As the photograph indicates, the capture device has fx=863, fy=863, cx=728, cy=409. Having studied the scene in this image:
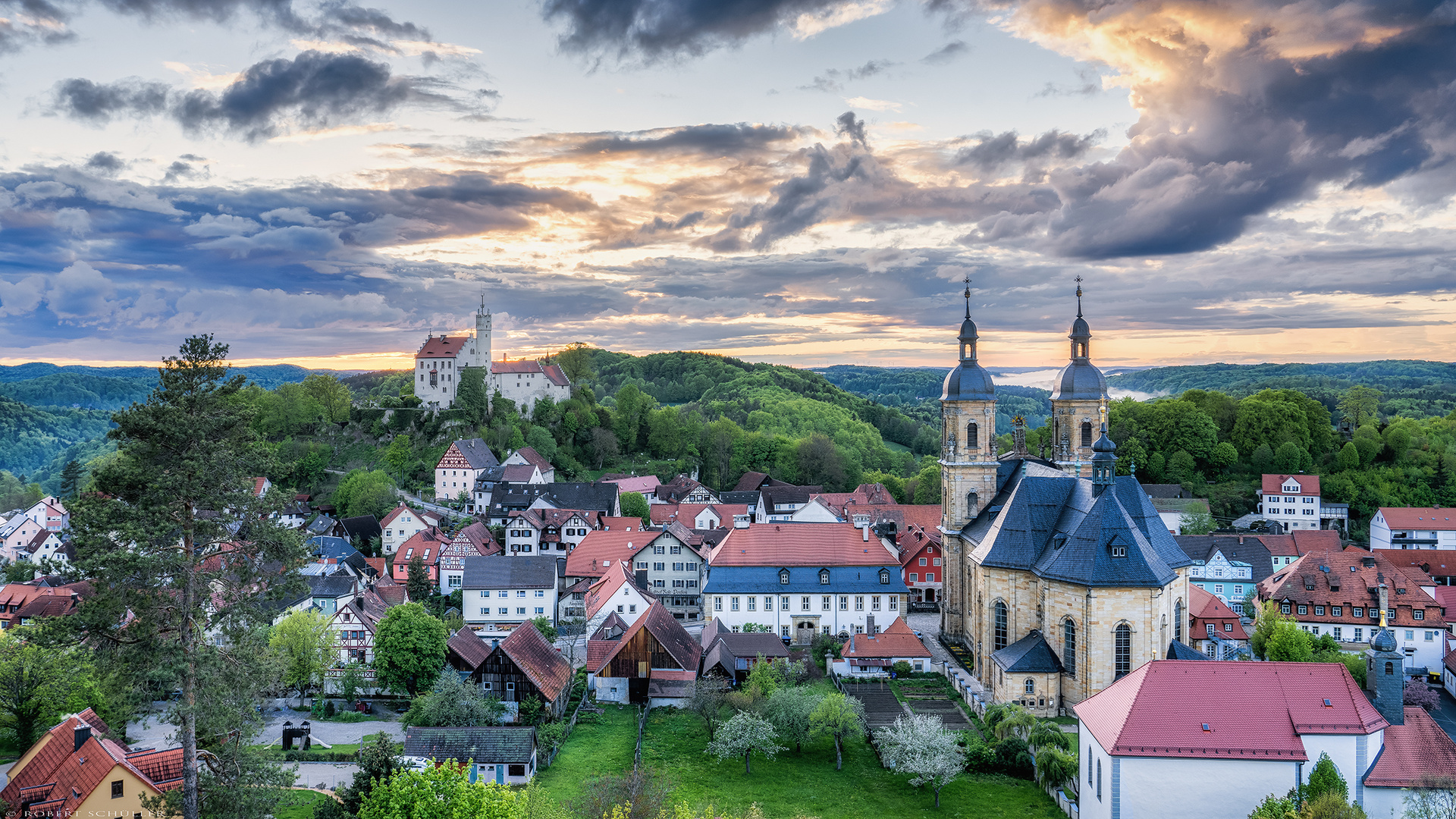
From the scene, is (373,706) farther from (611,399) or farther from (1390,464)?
(1390,464)

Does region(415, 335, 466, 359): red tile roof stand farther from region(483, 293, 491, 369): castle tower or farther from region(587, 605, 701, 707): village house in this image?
region(587, 605, 701, 707): village house

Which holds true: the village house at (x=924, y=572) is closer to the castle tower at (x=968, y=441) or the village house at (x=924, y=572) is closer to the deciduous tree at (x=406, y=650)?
the castle tower at (x=968, y=441)

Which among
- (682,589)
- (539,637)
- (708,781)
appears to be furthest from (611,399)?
(708,781)

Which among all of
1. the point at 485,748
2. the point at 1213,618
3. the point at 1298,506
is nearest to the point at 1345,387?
the point at 1298,506

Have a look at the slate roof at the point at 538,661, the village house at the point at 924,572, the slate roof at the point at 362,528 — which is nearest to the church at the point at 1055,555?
the village house at the point at 924,572

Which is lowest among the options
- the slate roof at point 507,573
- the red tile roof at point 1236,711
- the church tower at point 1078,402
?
the slate roof at point 507,573

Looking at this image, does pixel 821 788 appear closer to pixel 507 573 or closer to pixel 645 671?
pixel 645 671
